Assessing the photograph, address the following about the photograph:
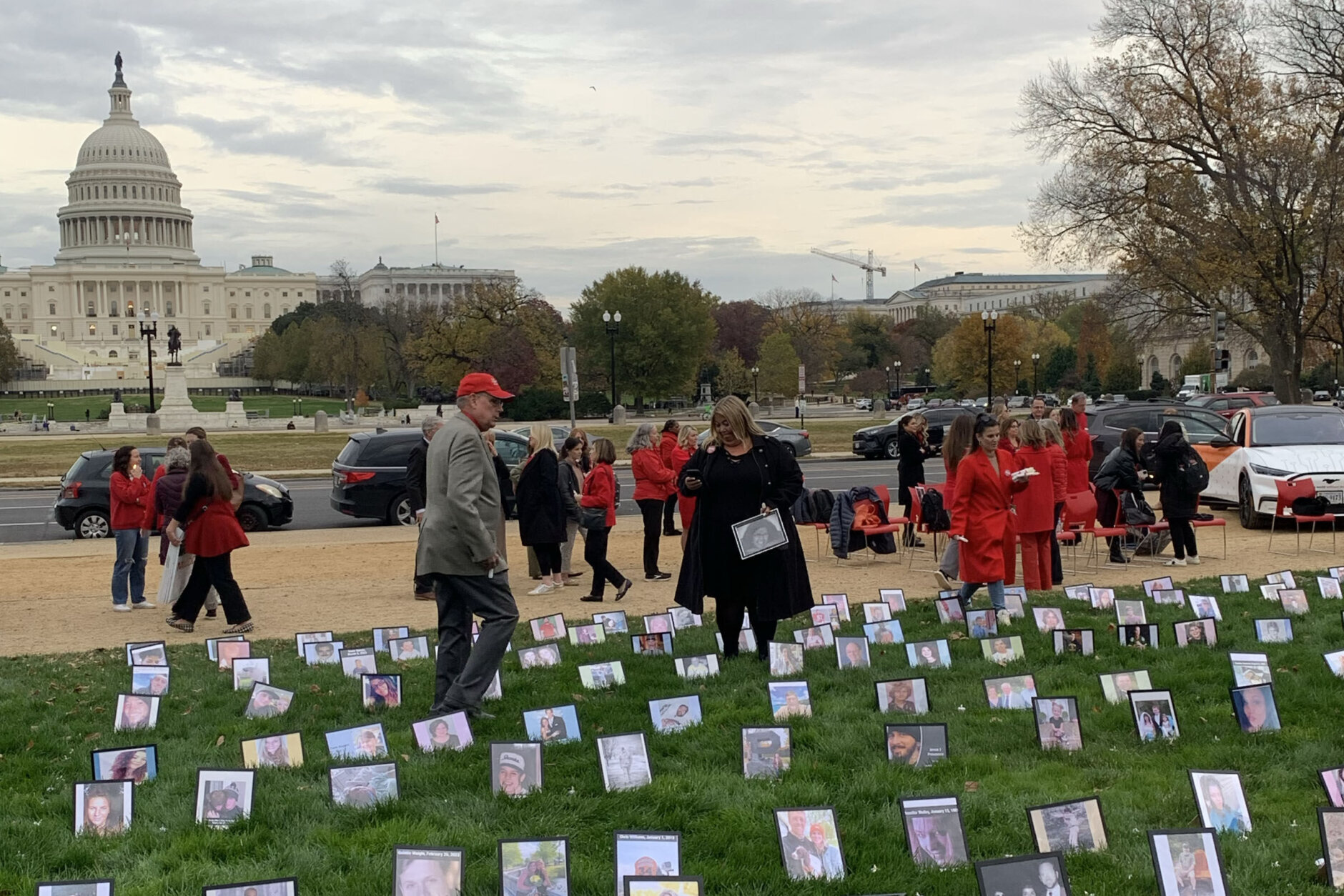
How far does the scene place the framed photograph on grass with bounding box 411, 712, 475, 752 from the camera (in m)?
6.95

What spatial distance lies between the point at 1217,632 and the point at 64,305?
590 ft

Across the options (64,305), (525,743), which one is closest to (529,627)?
(525,743)

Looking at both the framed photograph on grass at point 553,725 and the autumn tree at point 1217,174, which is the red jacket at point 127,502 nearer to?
the framed photograph on grass at point 553,725

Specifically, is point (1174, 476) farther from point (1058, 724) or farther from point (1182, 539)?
point (1058, 724)

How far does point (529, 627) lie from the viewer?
11.2 meters

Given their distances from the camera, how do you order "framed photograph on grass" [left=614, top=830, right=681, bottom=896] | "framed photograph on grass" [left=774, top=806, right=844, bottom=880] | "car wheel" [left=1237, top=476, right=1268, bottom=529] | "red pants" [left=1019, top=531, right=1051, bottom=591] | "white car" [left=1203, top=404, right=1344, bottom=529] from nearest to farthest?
"framed photograph on grass" [left=614, top=830, right=681, bottom=896]
"framed photograph on grass" [left=774, top=806, right=844, bottom=880]
"red pants" [left=1019, top=531, right=1051, bottom=591]
"white car" [left=1203, top=404, right=1344, bottom=529]
"car wheel" [left=1237, top=476, right=1268, bottom=529]

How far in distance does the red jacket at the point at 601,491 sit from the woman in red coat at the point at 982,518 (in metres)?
4.15

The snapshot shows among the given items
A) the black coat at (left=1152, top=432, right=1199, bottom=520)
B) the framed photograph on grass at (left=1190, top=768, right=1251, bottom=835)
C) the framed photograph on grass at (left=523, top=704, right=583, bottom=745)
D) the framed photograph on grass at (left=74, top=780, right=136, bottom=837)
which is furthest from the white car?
the framed photograph on grass at (left=74, top=780, right=136, bottom=837)

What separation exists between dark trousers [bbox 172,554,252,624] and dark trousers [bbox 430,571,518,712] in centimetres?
456

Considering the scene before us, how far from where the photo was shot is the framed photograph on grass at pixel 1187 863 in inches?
184

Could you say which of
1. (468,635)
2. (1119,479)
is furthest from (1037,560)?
(468,635)

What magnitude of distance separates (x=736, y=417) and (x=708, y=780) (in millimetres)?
2802

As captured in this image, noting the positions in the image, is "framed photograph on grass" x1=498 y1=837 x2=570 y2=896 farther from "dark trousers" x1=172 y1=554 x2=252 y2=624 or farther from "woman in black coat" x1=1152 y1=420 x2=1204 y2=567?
"woman in black coat" x1=1152 y1=420 x2=1204 y2=567

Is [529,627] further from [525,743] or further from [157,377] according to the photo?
[157,377]
